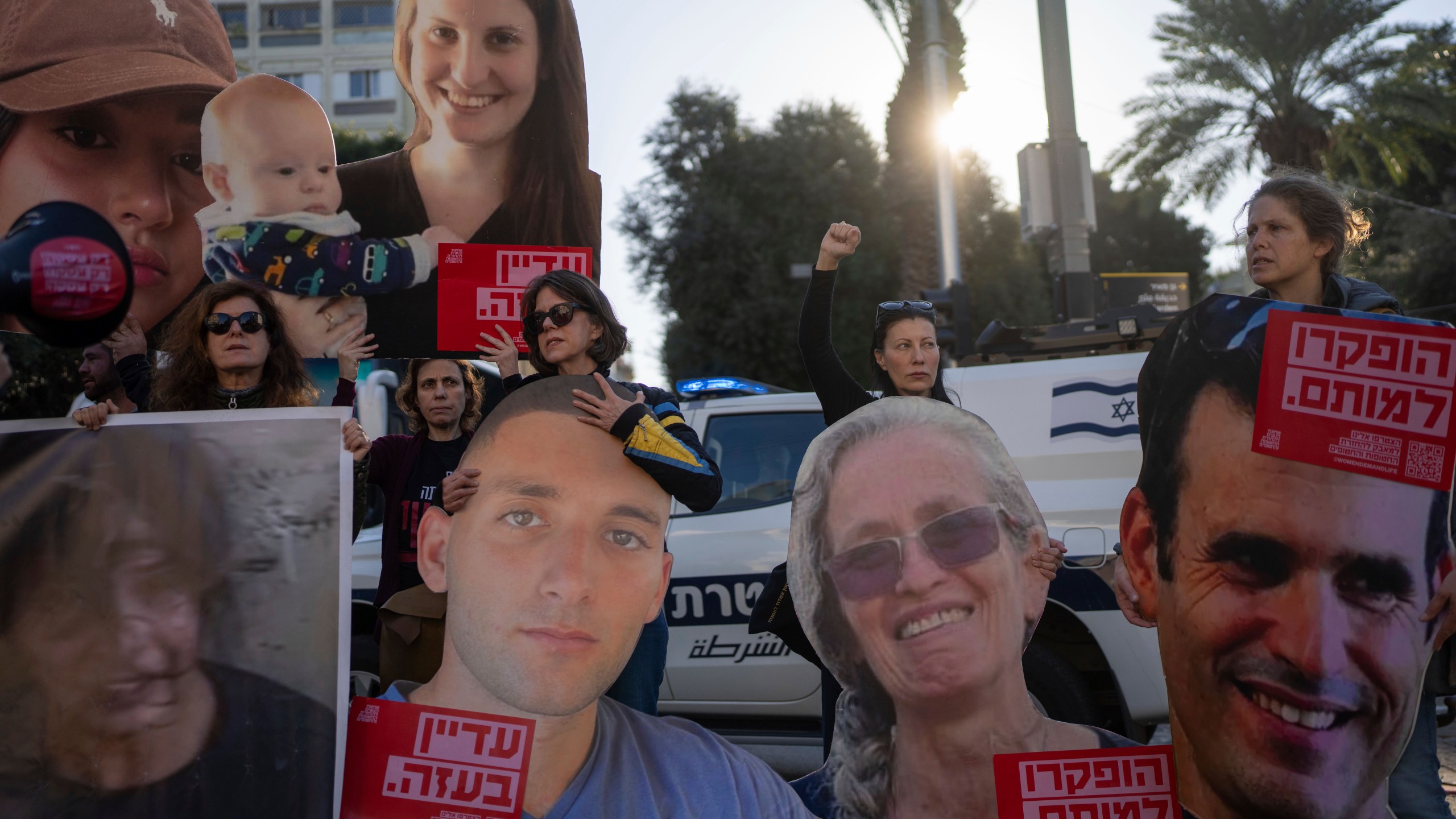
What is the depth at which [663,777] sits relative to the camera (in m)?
2.47

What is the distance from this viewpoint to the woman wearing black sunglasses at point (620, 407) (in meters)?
2.54

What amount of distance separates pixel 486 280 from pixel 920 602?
1626mm

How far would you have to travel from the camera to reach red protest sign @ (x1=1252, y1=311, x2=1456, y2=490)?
240cm

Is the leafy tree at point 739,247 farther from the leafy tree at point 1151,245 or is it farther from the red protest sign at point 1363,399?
the red protest sign at point 1363,399

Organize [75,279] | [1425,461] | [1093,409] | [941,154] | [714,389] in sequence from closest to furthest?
1. [75,279]
2. [1425,461]
3. [1093,409]
4. [714,389]
5. [941,154]

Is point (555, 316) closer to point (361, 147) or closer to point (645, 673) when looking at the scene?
point (645, 673)

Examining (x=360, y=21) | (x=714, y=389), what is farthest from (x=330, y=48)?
(x=714, y=389)

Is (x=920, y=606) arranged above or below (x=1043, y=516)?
below

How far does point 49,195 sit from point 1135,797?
3.48 metres

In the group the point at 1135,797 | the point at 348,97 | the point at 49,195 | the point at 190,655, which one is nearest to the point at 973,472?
the point at 1135,797

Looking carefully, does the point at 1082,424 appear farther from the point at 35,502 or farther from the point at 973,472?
the point at 35,502

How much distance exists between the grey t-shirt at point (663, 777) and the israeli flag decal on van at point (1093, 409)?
2204mm

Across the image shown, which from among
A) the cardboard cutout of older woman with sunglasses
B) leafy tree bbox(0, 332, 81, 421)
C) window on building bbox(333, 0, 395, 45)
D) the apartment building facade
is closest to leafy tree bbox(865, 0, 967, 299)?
leafy tree bbox(0, 332, 81, 421)

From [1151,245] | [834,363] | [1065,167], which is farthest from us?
[1151,245]
